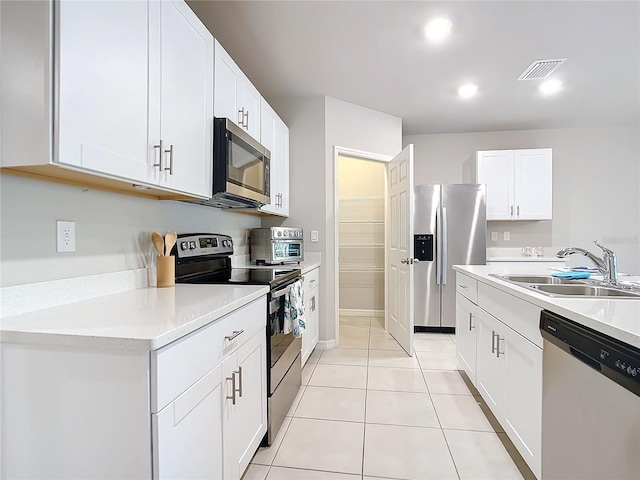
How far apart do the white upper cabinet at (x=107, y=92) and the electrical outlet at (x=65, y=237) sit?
6.8 inches

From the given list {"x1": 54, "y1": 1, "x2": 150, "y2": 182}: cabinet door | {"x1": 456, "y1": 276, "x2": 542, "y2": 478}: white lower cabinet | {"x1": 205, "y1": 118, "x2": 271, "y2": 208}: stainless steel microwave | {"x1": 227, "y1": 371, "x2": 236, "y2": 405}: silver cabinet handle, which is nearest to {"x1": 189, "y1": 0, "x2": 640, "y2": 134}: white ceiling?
{"x1": 205, "y1": 118, "x2": 271, "y2": 208}: stainless steel microwave

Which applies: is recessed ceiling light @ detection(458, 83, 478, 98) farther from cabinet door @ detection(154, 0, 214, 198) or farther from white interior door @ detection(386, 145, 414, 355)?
cabinet door @ detection(154, 0, 214, 198)

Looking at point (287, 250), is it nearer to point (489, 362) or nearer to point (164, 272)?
point (164, 272)

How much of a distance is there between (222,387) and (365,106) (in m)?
3.22

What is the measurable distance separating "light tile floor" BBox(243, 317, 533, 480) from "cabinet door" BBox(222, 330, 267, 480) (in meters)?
0.24

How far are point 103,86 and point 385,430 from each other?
2.12m

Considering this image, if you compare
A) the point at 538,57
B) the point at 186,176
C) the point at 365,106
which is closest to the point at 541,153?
the point at 538,57

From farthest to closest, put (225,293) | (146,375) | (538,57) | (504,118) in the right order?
(504,118) < (538,57) < (225,293) < (146,375)

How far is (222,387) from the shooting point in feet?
4.02

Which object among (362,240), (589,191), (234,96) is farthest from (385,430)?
(589,191)

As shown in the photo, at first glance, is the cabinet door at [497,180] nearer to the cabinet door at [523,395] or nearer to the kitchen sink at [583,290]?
the kitchen sink at [583,290]

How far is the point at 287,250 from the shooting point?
9.81 feet

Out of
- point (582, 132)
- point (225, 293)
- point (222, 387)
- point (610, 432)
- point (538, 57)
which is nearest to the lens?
point (610, 432)

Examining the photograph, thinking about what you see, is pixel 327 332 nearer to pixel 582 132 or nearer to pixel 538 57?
pixel 538 57
